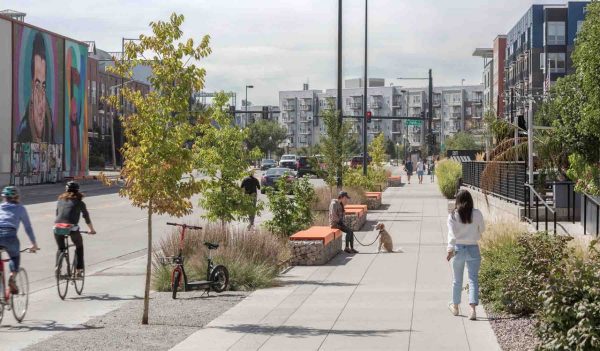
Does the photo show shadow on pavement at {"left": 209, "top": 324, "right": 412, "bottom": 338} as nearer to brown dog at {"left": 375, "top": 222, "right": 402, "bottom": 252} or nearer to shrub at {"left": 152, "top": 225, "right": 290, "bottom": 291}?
shrub at {"left": 152, "top": 225, "right": 290, "bottom": 291}

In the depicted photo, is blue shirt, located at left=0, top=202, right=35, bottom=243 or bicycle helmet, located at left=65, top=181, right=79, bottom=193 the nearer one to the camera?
blue shirt, located at left=0, top=202, right=35, bottom=243

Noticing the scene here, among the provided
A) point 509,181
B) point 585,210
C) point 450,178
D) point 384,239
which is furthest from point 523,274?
point 450,178

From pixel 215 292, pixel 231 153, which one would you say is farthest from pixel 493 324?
pixel 231 153

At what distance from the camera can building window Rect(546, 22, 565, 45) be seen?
92875mm

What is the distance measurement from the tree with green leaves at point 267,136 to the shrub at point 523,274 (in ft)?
409

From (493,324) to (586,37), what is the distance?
790 cm

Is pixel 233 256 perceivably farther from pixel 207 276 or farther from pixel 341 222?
pixel 341 222

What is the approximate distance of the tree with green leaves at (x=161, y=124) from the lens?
11031 millimetres

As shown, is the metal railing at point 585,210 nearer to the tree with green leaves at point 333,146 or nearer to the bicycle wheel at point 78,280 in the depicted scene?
the bicycle wheel at point 78,280

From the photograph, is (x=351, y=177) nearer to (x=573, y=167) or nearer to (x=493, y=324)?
(x=573, y=167)

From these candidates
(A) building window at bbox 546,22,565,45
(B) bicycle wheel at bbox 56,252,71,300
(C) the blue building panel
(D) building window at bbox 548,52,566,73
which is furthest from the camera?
(D) building window at bbox 548,52,566,73

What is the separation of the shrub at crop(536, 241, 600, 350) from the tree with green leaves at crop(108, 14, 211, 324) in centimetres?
481

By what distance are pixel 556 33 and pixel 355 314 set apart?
86.4 m

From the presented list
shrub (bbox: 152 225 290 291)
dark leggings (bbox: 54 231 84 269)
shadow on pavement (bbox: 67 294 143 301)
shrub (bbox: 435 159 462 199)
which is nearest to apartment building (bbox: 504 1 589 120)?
shrub (bbox: 435 159 462 199)
